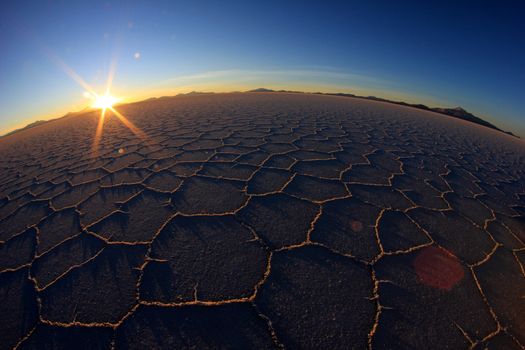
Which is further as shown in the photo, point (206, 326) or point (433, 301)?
point (433, 301)

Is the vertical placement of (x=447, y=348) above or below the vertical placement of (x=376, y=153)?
below

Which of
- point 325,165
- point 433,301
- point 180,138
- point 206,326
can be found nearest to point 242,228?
point 206,326

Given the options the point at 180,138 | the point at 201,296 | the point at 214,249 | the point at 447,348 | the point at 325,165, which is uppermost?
the point at 180,138

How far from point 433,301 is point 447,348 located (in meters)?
0.21

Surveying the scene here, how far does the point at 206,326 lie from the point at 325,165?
198 cm

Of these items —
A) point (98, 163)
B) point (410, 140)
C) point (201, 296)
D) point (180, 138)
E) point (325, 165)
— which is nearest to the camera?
point (201, 296)

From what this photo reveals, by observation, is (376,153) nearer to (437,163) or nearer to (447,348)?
(437,163)

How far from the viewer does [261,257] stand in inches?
52.1

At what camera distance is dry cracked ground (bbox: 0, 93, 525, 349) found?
996 mm

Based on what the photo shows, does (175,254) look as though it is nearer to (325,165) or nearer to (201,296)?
(201,296)

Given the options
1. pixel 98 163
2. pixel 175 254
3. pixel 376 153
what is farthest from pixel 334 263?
pixel 98 163

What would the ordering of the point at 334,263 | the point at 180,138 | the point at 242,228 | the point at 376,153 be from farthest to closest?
the point at 180,138 → the point at 376,153 → the point at 242,228 → the point at 334,263

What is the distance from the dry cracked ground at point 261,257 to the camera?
100 cm

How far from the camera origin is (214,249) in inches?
54.4
